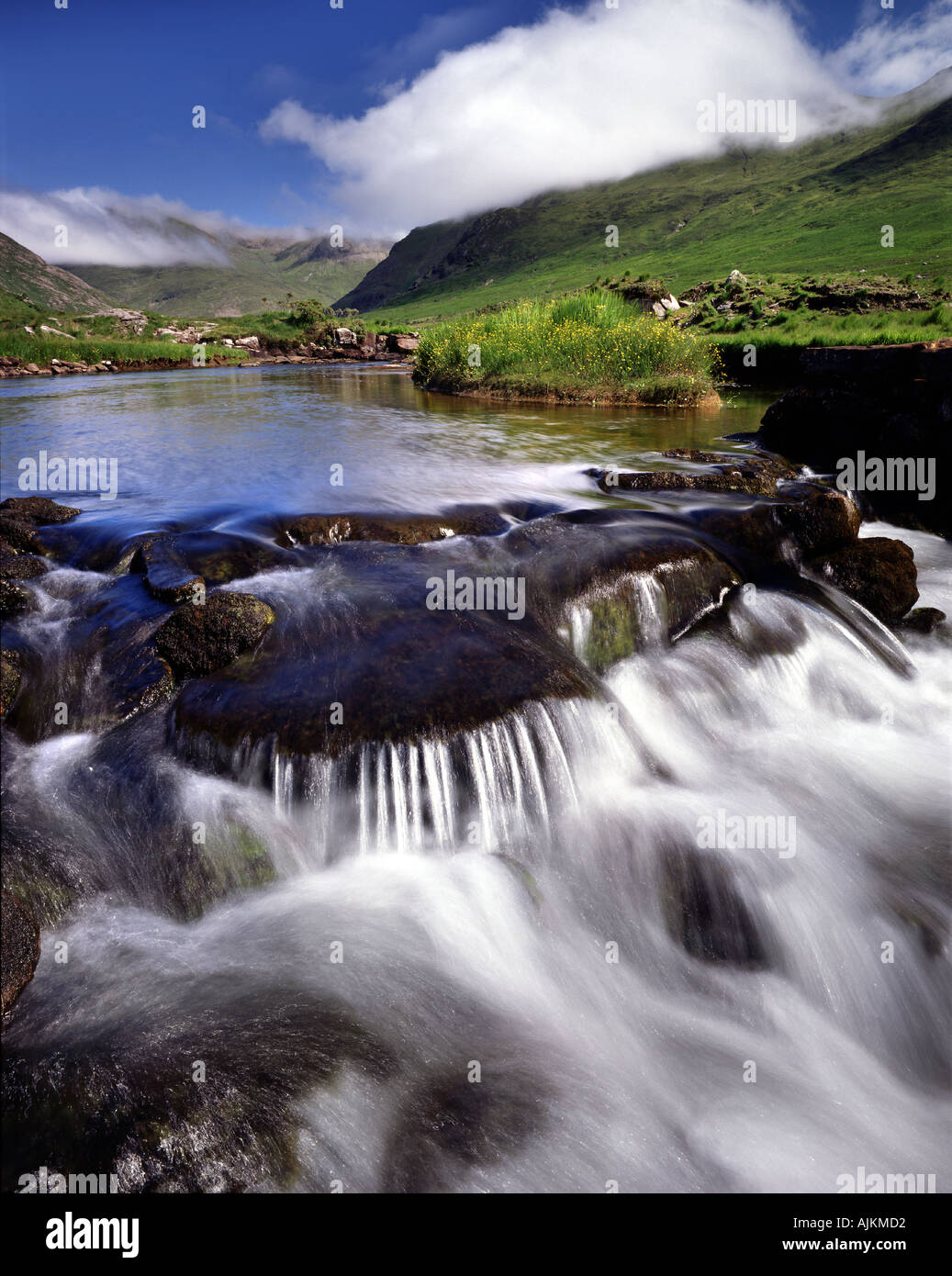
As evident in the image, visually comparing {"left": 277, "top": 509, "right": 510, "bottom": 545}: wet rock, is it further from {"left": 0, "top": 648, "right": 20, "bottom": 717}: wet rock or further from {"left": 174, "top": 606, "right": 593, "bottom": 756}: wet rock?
{"left": 0, "top": 648, "right": 20, "bottom": 717}: wet rock

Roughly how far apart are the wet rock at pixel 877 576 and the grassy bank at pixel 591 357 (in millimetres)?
14338

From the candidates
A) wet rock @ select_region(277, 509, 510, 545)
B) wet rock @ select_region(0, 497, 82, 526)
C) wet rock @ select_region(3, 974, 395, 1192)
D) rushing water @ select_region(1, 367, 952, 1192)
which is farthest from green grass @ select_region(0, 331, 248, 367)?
wet rock @ select_region(3, 974, 395, 1192)

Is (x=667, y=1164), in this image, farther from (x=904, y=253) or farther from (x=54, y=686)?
(x=904, y=253)

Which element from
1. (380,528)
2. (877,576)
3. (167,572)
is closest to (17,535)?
(167,572)

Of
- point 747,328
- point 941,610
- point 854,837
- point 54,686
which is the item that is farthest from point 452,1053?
point 747,328

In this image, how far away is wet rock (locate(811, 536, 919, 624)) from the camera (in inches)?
321

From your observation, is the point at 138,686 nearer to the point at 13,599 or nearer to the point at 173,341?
the point at 13,599

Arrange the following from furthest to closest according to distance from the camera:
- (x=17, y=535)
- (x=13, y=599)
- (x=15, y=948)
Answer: (x=17, y=535) < (x=13, y=599) < (x=15, y=948)

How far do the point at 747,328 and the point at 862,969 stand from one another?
1518 inches

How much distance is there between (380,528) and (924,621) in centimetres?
700

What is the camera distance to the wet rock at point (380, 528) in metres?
8.41

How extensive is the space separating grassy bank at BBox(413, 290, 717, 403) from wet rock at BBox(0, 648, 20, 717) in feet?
64.1

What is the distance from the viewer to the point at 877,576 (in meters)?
8.22
